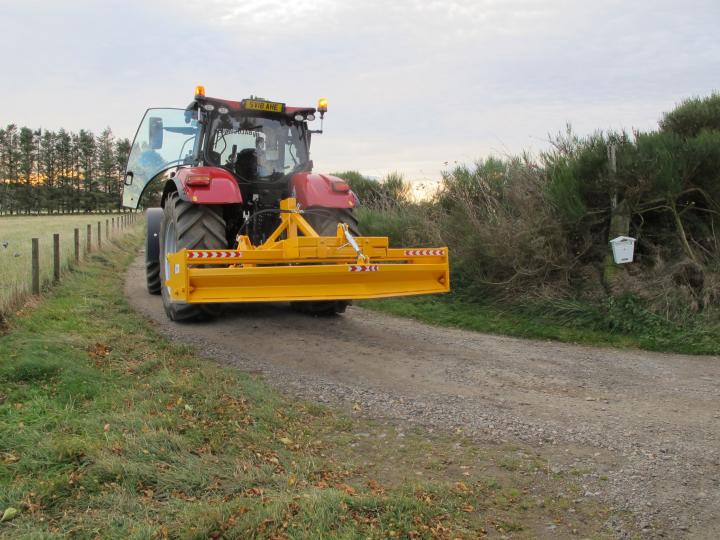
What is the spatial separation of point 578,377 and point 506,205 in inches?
178

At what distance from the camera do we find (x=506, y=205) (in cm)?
951

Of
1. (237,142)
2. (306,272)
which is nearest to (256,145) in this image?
(237,142)

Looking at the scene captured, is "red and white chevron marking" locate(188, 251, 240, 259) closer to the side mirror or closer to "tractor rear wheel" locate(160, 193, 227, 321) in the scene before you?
"tractor rear wheel" locate(160, 193, 227, 321)

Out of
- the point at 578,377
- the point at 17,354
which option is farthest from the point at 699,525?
the point at 17,354

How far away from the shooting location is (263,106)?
761 centimetres

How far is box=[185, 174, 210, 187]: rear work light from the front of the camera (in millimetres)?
6824

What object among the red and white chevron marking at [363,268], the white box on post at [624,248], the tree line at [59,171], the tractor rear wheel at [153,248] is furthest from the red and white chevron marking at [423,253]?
the tree line at [59,171]

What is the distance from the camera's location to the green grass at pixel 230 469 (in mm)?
2770

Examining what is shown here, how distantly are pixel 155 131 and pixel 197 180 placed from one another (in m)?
1.42

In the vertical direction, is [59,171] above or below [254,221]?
above

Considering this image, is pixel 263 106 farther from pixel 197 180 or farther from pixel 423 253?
pixel 423 253

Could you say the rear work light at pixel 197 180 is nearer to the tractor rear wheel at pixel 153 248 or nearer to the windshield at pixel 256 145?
the windshield at pixel 256 145

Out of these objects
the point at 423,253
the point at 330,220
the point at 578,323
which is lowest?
the point at 578,323

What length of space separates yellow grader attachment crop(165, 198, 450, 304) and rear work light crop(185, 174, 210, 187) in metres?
0.88
